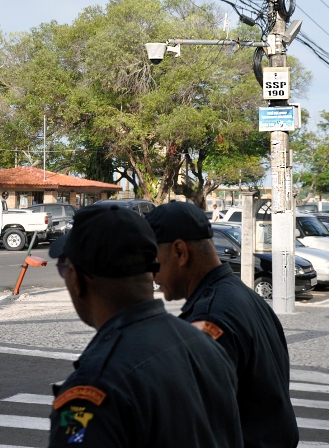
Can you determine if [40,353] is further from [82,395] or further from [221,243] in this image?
[82,395]

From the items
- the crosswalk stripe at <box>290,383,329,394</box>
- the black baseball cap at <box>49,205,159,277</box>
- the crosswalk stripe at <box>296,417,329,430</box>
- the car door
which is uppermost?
the black baseball cap at <box>49,205,159,277</box>

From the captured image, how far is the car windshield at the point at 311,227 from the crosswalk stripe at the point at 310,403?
13.1 m

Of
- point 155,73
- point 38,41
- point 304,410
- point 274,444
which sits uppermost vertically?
point 38,41

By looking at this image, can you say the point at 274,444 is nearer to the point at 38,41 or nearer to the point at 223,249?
the point at 223,249

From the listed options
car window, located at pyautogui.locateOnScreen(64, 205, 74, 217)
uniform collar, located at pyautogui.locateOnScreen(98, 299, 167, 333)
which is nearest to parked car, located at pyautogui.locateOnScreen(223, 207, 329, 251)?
car window, located at pyautogui.locateOnScreen(64, 205, 74, 217)

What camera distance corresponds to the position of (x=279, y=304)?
1396 centimetres

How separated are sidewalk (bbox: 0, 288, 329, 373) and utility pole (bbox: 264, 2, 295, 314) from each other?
0.45 meters

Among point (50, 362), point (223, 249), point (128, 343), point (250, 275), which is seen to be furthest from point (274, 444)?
point (223, 249)

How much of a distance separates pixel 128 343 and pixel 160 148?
50370 mm

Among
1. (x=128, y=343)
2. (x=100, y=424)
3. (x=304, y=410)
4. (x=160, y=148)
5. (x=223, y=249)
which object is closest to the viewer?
(x=100, y=424)

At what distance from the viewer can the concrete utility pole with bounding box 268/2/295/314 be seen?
13.8 m

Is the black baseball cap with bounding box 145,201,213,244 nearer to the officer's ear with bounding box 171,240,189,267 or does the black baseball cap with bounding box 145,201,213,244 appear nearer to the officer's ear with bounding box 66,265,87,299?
the officer's ear with bounding box 171,240,189,267

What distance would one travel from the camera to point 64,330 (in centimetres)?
1237

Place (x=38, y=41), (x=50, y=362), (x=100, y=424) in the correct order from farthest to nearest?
(x=38, y=41) < (x=50, y=362) < (x=100, y=424)
